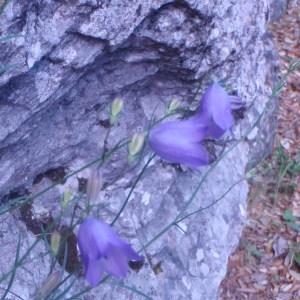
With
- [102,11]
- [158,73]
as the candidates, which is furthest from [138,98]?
[102,11]

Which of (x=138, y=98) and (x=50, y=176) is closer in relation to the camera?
(x=50, y=176)

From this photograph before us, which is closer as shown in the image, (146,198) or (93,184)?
(93,184)

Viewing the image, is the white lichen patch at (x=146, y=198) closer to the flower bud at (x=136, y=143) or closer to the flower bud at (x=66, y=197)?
the flower bud at (x=66, y=197)

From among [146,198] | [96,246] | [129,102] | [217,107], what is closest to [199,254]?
[146,198]

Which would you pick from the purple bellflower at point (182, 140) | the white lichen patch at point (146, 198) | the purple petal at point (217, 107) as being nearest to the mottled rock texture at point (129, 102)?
the white lichen patch at point (146, 198)

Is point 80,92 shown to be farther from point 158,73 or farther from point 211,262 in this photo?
Result: point 211,262

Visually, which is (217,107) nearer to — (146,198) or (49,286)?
(49,286)
